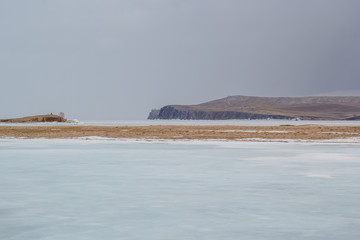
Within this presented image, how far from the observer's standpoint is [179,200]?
30.3 feet

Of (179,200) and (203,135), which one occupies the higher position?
(203,135)

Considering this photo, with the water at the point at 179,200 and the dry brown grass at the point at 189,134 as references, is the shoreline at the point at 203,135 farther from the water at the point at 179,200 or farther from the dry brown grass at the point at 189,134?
the water at the point at 179,200

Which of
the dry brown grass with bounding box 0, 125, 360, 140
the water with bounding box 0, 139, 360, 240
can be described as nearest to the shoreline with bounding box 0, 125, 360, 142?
the dry brown grass with bounding box 0, 125, 360, 140

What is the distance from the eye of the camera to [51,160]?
57.7ft

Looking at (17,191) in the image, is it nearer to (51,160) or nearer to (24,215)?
(24,215)

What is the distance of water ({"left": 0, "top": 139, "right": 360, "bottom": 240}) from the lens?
6777 mm

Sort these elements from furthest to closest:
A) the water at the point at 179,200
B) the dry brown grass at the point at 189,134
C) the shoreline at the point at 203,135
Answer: the dry brown grass at the point at 189,134
the shoreline at the point at 203,135
the water at the point at 179,200

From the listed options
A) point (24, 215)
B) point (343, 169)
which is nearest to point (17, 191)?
point (24, 215)

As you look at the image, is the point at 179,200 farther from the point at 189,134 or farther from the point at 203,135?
the point at 189,134

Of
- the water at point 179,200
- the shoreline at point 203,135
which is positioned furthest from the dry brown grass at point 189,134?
the water at point 179,200

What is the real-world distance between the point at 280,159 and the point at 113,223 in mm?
11739

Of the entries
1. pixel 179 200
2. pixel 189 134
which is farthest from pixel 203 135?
pixel 179 200

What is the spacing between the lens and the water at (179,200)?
22.2 ft

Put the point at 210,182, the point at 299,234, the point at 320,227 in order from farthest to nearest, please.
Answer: the point at 210,182
the point at 320,227
the point at 299,234
